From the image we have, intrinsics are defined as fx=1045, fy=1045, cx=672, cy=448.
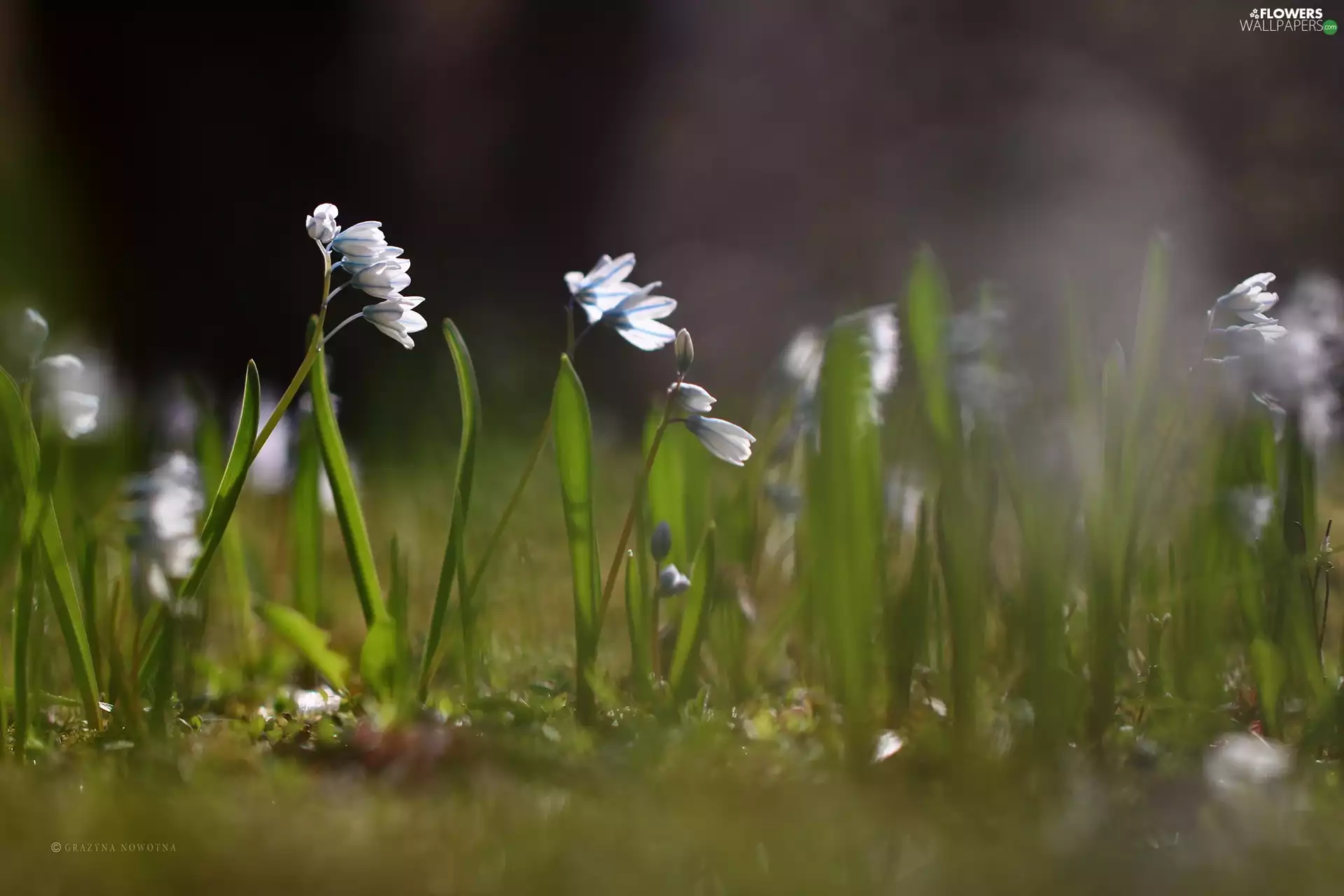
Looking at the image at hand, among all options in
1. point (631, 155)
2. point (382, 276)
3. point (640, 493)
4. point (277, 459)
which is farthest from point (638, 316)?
point (631, 155)

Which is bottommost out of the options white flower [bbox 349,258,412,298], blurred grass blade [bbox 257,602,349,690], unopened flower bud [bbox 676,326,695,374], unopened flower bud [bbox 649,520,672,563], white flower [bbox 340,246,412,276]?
blurred grass blade [bbox 257,602,349,690]

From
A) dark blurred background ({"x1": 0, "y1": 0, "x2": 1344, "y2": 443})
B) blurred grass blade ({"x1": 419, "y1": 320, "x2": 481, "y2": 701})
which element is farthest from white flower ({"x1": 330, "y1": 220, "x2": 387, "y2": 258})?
dark blurred background ({"x1": 0, "y1": 0, "x2": 1344, "y2": 443})

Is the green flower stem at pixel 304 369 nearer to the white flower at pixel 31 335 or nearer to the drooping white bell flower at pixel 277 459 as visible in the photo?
the white flower at pixel 31 335

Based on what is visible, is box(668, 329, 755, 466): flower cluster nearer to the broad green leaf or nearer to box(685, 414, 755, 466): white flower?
box(685, 414, 755, 466): white flower

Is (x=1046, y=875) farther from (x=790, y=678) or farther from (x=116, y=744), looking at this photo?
(x=116, y=744)

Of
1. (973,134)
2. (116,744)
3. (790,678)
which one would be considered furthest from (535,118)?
(116,744)
